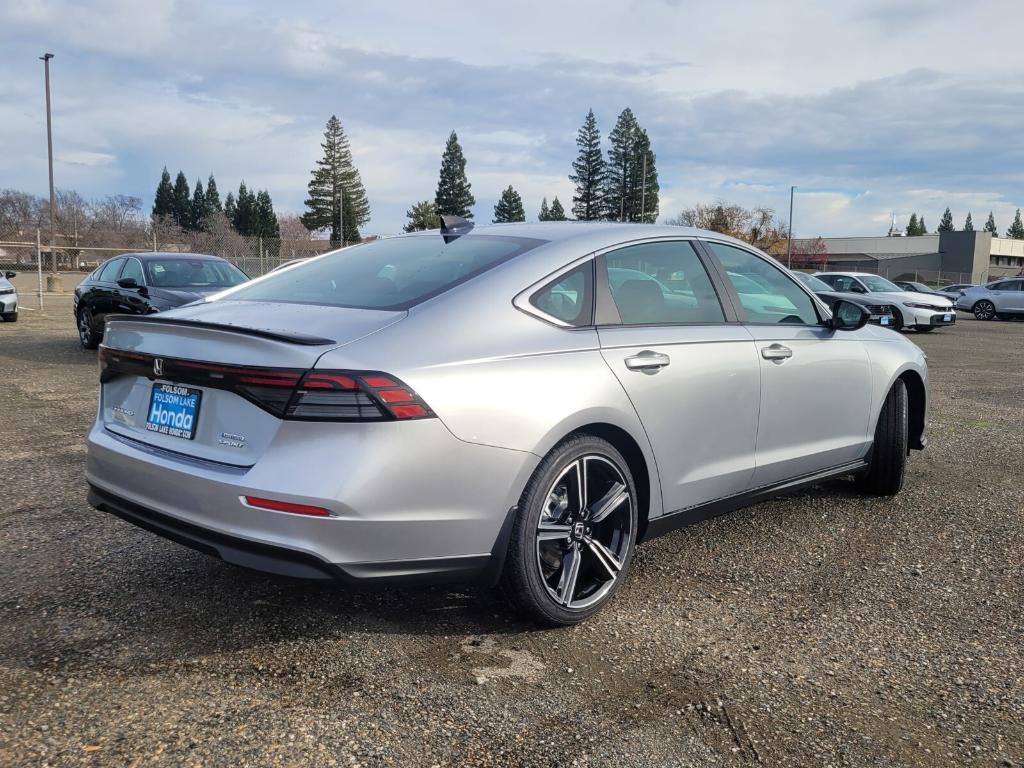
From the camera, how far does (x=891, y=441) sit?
16.5 feet

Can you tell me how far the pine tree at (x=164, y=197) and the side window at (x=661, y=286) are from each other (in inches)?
4779

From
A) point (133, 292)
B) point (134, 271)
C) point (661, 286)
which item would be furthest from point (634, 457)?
point (134, 271)

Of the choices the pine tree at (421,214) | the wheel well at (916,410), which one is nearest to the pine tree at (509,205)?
the pine tree at (421,214)

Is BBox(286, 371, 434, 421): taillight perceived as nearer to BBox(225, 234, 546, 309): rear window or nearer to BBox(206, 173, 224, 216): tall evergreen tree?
BBox(225, 234, 546, 309): rear window

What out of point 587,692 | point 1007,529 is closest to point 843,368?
point 1007,529

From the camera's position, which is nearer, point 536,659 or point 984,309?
point 536,659

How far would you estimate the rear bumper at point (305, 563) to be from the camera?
8.76 ft

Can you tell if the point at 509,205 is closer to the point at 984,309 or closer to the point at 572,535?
the point at 984,309

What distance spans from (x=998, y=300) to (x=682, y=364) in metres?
31.6

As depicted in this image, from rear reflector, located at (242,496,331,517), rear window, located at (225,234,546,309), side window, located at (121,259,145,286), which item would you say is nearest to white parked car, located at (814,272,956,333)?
side window, located at (121,259,145,286)

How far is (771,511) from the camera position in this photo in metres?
4.91

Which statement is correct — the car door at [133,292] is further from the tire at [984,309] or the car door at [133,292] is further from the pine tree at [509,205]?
the pine tree at [509,205]

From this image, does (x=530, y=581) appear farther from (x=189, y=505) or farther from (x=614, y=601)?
(x=189, y=505)

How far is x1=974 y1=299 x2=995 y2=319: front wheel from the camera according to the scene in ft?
101
